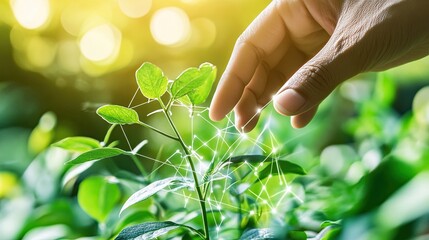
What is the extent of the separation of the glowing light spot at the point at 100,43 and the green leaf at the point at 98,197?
911 millimetres

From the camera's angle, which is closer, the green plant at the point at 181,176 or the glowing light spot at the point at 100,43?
the green plant at the point at 181,176

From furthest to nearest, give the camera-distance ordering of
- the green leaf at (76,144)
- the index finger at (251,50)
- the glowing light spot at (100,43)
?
1. the glowing light spot at (100,43)
2. the index finger at (251,50)
3. the green leaf at (76,144)

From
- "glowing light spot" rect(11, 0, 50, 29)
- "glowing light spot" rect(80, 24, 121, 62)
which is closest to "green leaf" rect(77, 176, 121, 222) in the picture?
"glowing light spot" rect(80, 24, 121, 62)

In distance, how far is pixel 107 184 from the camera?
2.24 feet

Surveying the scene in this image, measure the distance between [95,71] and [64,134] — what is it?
0.43 m

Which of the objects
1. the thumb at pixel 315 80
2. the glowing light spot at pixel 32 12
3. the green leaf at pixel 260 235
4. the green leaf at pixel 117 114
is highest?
the glowing light spot at pixel 32 12

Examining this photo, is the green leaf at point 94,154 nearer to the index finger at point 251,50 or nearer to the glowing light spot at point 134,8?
the index finger at point 251,50

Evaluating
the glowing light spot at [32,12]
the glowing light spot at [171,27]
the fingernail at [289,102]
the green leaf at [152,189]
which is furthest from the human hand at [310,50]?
the glowing light spot at [32,12]

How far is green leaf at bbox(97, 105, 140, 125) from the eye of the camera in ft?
1.49

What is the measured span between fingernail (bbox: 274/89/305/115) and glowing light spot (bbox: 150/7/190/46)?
1112 mm

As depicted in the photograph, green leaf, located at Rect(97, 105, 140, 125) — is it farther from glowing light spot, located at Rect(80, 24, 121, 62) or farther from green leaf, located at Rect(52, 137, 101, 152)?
glowing light spot, located at Rect(80, 24, 121, 62)

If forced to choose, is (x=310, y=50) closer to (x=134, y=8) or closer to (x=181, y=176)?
(x=181, y=176)

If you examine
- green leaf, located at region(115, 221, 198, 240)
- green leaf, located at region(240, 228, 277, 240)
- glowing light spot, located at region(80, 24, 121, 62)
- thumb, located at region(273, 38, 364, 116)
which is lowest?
green leaf, located at region(240, 228, 277, 240)

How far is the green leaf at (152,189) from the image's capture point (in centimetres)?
41
